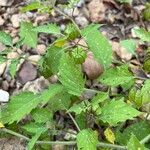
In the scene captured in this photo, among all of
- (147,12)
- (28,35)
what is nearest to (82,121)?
(28,35)

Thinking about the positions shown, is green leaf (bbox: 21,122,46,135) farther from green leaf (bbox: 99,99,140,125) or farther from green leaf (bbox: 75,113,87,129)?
green leaf (bbox: 99,99,140,125)

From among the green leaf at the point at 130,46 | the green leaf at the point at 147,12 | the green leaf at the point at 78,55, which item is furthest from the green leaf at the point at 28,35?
the green leaf at the point at 147,12

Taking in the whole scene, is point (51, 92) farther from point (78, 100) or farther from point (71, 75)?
point (78, 100)

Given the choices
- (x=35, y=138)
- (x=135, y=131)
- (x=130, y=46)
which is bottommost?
(x=135, y=131)

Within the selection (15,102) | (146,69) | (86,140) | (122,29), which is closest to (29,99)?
(15,102)

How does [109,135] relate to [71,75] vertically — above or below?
below

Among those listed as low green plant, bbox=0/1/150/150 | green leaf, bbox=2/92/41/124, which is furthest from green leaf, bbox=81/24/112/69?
green leaf, bbox=2/92/41/124

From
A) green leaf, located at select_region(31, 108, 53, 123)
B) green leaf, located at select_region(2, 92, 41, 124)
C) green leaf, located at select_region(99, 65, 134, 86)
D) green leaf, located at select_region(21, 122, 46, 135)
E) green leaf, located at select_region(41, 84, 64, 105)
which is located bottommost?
green leaf, located at select_region(21, 122, 46, 135)
